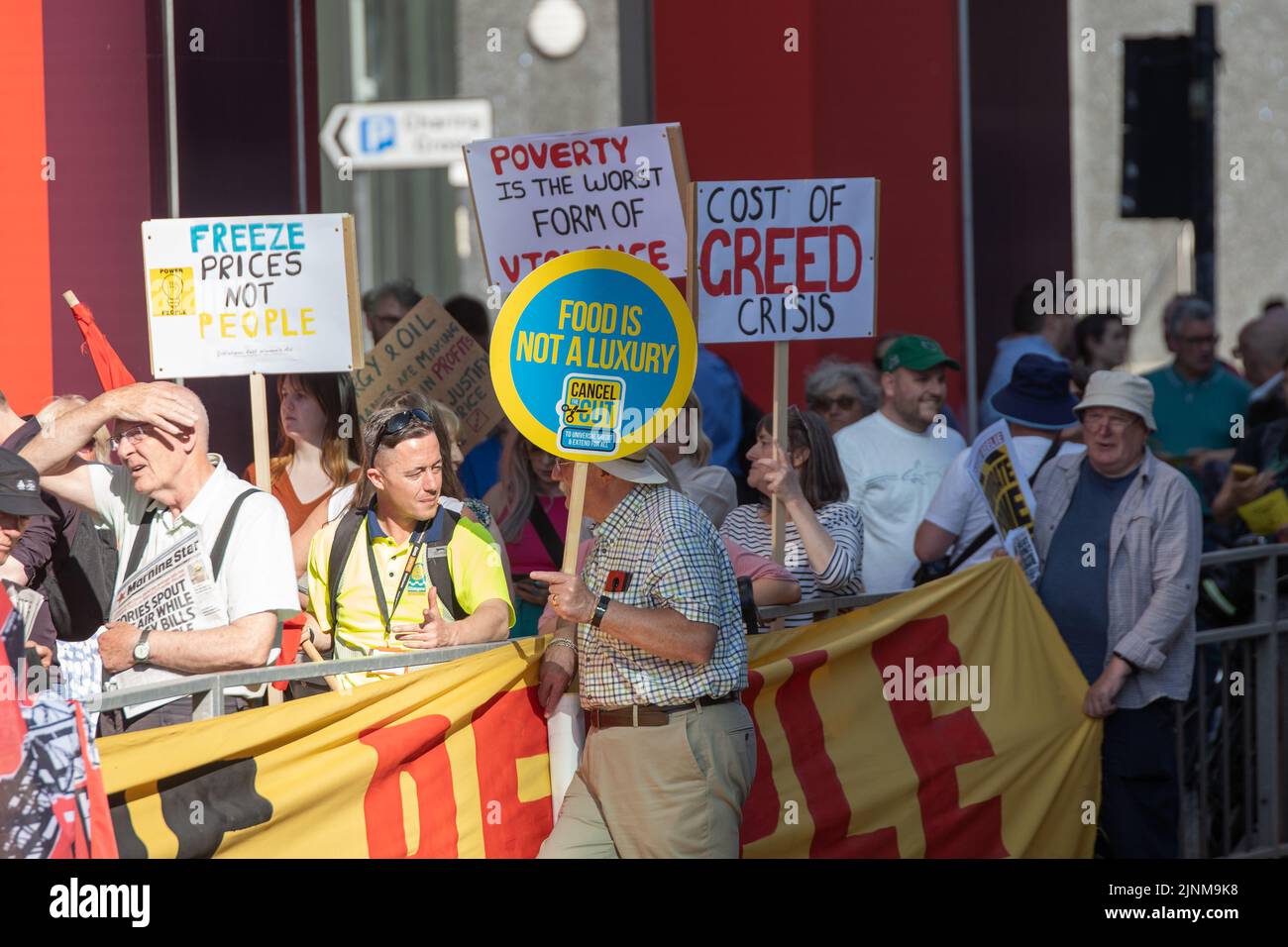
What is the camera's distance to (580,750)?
593 cm

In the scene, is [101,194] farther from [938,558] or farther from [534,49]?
[534,49]

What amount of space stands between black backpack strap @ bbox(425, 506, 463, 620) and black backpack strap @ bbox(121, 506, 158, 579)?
0.82 m

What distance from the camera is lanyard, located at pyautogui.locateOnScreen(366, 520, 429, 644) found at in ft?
19.3

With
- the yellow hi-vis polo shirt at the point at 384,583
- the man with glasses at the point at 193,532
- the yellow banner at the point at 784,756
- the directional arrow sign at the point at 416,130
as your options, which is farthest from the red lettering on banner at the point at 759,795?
the directional arrow sign at the point at 416,130

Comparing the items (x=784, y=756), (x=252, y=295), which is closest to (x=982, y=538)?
(x=784, y=756)

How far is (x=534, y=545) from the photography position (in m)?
7.41

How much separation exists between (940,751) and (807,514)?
0.97m

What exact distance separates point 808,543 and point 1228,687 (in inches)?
80.1

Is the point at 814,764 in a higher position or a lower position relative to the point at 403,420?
lower

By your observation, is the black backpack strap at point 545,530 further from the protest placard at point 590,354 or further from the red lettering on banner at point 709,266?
the protest placard at point 590,354

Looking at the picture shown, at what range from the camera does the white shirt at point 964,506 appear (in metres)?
7.59

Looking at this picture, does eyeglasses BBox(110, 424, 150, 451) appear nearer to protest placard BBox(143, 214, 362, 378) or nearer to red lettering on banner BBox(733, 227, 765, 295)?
protest placard BBox(143, 214, 362, 378)

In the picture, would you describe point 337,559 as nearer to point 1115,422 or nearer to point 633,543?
point 633,543

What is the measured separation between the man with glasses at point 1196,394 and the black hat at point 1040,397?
3.12m
